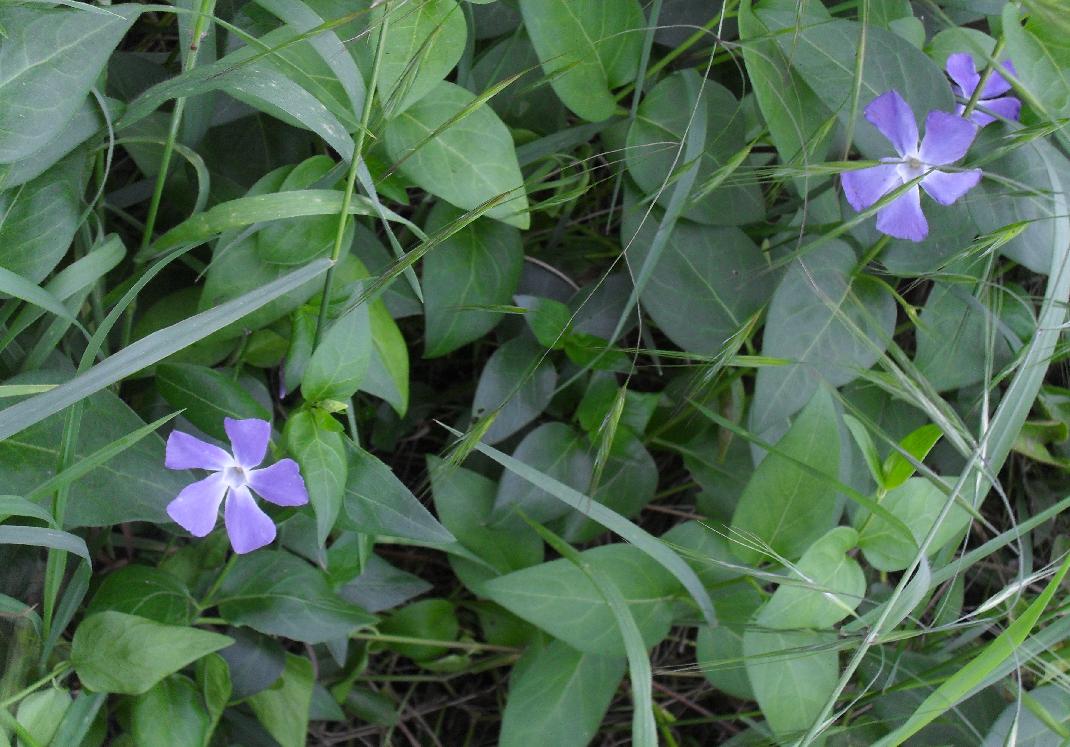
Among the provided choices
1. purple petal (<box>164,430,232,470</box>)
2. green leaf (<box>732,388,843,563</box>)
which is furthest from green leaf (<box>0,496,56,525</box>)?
green leaf (<box>732,388,843,563</box>)

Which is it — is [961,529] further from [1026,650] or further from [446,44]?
[446,44]

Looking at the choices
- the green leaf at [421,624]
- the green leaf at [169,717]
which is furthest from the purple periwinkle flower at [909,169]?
the green leaf at [169,717]

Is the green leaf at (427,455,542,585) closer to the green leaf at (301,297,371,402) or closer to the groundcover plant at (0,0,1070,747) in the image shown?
the groundcover plant at (0,0,1070,747)

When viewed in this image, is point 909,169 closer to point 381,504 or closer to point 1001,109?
point 1001,109

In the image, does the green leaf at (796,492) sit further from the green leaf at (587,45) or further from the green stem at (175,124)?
the green stem at (175,124)

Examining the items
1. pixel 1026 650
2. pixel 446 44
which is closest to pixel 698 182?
pixel 446 44

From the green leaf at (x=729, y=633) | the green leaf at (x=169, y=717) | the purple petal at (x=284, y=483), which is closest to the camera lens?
the purple petal at (x=284, y=483)
